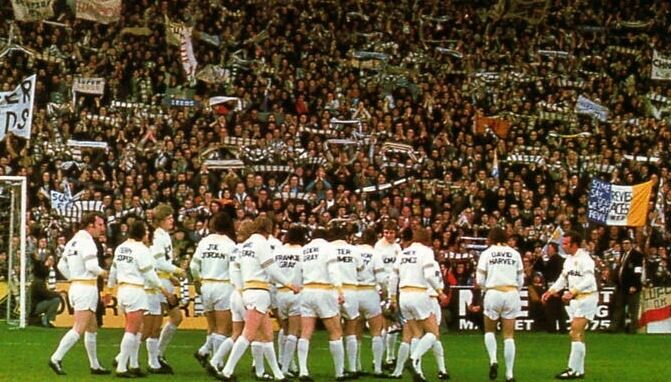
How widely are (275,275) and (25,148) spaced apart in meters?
17.1

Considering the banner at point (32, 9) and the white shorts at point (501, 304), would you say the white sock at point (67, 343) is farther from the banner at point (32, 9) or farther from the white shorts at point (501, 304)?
the banner at point (32, 9)

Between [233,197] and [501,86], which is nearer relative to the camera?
[233,197]

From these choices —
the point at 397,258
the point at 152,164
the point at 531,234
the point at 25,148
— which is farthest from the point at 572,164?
the point at 397,258

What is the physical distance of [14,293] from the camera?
34594mm

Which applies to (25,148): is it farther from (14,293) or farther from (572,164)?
(572,164)

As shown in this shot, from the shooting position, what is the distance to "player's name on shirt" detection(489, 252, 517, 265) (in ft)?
77.5

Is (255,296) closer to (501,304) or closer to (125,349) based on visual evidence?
(125,349)

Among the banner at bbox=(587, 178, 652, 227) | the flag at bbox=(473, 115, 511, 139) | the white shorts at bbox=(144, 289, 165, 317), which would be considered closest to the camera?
the white shorts at bbox=(144, 289, 165, 317)

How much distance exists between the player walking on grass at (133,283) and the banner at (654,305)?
1631 centimetres

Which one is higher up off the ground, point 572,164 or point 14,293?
point 572,164

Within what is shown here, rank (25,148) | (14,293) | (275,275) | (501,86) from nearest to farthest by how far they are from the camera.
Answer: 1. (275,275)
2. (14,293)
3. (25,148)
4. (501,86)

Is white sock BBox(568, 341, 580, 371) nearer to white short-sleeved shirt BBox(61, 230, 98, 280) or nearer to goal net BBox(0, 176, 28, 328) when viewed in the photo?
white short-sleeved shirt BBox(61, 230, 98, 280)

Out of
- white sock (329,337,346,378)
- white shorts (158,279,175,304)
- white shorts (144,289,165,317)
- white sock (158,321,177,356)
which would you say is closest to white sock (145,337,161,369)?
white sock (158,321,177,356)

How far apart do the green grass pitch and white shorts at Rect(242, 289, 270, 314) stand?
187cm
